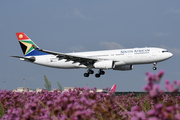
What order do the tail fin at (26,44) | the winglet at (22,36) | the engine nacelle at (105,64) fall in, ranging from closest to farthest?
the engine nacelle at (105,64) < the tail fin at (26,44) < the winglet at (22,36)

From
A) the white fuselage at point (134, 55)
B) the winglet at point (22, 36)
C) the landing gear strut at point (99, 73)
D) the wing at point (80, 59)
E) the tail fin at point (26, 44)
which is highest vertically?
the winglet at point (22, 36)

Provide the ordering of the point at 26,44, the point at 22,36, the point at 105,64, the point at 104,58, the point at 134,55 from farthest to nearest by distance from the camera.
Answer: the point at 22,36 < the point at 26,44 < the point at 104,58 < the point at 105,64 < the point at 134,55

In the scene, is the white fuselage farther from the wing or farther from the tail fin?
the tail fin

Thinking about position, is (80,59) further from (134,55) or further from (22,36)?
(22,36)

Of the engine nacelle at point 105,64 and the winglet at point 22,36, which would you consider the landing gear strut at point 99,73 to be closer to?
the engine nacelle at point 105,64

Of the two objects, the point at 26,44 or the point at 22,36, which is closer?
the point at 26,44

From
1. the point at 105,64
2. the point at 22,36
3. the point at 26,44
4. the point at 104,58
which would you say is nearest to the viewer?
the point at 105,64

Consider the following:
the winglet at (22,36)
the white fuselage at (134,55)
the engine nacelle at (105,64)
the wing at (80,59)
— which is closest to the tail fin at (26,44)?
the winglet at (22,36)

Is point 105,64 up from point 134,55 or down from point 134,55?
down

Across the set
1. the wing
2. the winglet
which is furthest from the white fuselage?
the winglet

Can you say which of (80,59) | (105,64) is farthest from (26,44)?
(105,64)

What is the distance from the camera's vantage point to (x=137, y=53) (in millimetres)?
31734

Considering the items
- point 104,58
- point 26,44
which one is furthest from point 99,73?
point 26,44

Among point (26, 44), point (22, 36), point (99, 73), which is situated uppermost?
point (22, 36)
